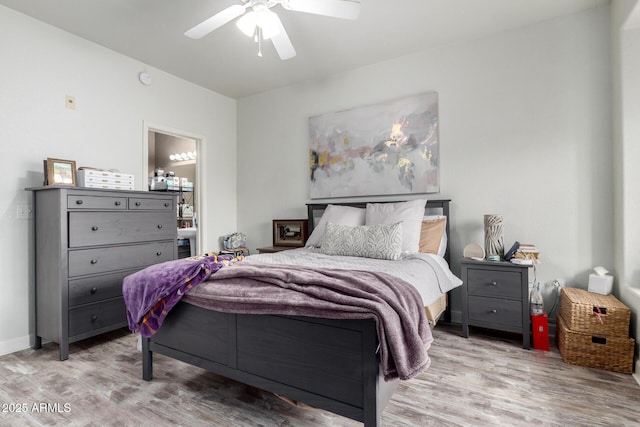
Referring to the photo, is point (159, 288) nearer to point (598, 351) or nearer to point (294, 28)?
point (294, 28)

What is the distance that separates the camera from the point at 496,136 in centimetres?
294

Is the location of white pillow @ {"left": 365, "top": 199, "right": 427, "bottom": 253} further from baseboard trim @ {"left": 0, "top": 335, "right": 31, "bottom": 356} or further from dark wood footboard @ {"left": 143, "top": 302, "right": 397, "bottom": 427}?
baseboard trim @ {"left": 0, "top": 335, "right": 31, "bottom": 356}

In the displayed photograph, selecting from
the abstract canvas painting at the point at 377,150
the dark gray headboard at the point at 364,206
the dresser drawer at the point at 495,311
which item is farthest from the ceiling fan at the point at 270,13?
the dresser drawer at the point at 495,311

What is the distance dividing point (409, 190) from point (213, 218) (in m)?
2.54

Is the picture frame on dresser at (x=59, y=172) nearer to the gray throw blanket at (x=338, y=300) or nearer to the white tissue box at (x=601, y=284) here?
the gray throw blanket at (x=338, y=300)

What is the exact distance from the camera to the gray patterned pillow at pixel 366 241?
250 cm

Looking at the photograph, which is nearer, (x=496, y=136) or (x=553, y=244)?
(x=553, y=244)

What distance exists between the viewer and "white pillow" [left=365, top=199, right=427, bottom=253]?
274 centimetres

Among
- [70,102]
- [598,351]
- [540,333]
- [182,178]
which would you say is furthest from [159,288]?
[182,178]

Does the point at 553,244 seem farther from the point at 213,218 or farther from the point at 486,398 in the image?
the point at 213,218

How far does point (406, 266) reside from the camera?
2.18m

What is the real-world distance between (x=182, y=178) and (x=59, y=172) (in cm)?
285

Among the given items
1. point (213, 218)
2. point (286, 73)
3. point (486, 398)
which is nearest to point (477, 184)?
point (486, 398)

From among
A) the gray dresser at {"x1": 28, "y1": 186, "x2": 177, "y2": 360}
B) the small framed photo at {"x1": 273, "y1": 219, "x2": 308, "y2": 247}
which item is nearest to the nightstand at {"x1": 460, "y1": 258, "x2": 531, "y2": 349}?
the small framed photo at {"x1": 273, "y1": 219, "x2": 308, "y2": 247}
